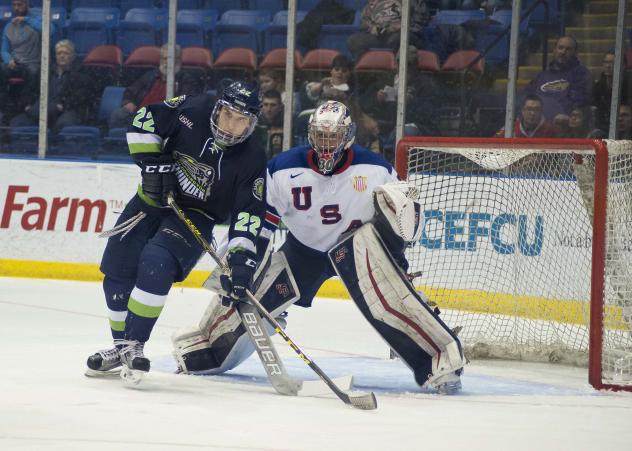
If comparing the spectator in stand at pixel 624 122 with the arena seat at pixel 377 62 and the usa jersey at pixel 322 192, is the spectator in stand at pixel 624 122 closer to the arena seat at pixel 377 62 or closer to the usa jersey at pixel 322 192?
the arena seat at pixel 377 62

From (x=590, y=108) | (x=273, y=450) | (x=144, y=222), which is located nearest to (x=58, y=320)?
(x=144, y=222)

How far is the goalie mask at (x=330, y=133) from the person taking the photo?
396cm

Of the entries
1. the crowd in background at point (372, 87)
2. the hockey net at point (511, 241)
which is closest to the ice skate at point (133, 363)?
the hockey net at point (511, 241)

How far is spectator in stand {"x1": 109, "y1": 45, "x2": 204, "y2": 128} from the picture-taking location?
8.07 metres

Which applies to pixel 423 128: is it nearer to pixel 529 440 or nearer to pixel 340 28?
pixel 340 28

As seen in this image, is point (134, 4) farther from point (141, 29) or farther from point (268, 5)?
point (268, 5)

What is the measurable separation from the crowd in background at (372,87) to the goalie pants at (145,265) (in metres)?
3.19

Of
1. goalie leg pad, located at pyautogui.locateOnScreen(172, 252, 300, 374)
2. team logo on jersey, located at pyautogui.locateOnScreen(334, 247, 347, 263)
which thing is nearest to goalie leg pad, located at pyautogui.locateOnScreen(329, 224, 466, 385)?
team logo on jersey, located at pyautogui.locateOnScreen(334, 247, 347, 263)

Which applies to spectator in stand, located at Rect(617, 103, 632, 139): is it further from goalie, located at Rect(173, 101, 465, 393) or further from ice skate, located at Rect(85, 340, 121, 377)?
ice skate, located at Rect(85, 340, 121, 377)

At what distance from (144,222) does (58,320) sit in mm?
1634

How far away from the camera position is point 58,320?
18.0ft

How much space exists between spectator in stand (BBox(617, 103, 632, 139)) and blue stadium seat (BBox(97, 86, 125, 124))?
3.38 metres

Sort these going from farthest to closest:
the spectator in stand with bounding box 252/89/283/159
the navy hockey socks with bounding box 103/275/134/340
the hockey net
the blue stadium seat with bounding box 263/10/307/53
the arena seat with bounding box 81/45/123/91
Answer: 1. the arena seat with bounding box 81/45/123/91
2. the blue stadium seat with bounding box 263/10/307/53
3. the spectator in stand with bounding box 252/89/283/159
4. the hockey net
5. the navy hockey socks with bounding box 103/275/134/340

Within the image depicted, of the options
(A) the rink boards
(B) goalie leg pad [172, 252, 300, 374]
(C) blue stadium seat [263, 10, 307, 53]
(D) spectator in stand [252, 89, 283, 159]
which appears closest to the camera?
(B) goalie leg pad [172, 252, 300, 374]
